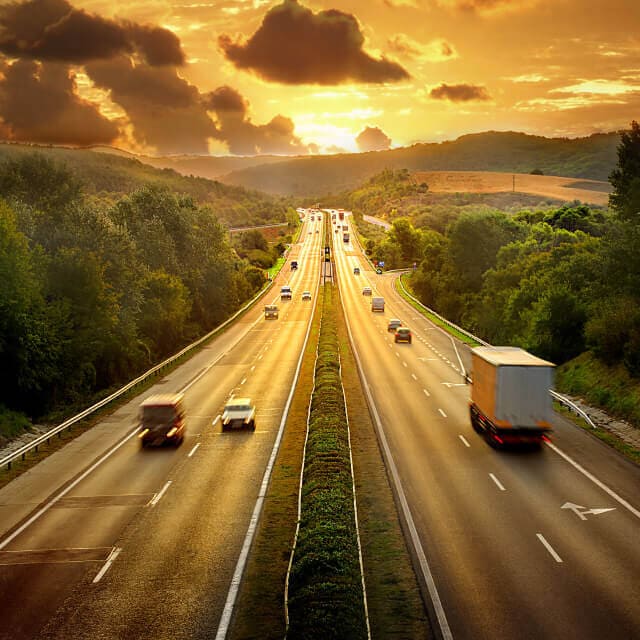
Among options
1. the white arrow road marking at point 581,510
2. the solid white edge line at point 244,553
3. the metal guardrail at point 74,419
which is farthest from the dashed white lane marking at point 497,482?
the metal guardrail at point 74,419

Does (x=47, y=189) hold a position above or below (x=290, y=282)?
above

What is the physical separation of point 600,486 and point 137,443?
2171 cm

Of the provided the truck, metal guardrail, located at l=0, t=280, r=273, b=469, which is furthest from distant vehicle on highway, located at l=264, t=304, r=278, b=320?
the truck

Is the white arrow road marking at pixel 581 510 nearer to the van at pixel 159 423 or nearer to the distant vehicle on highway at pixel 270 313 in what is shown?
the van at pixel 159 423

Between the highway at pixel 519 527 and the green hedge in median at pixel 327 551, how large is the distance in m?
2.32

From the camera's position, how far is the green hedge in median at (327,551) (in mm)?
13617

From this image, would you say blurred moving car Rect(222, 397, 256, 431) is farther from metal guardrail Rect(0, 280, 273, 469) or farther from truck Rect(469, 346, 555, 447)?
truck Rect(469, 346, 555, 447)

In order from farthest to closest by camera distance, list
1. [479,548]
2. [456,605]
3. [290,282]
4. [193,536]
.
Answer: [290,282] → [193,536] → [479,548] → [456,605]

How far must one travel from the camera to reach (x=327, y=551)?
56.0 ft

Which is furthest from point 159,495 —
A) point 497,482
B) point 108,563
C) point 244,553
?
point 497,482

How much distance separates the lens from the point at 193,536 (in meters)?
20.9

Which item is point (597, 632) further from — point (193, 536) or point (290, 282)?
point (290, 282)

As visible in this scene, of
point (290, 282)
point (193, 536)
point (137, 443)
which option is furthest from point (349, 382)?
point (290, 282)

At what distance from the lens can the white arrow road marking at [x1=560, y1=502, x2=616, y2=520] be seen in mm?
21891
